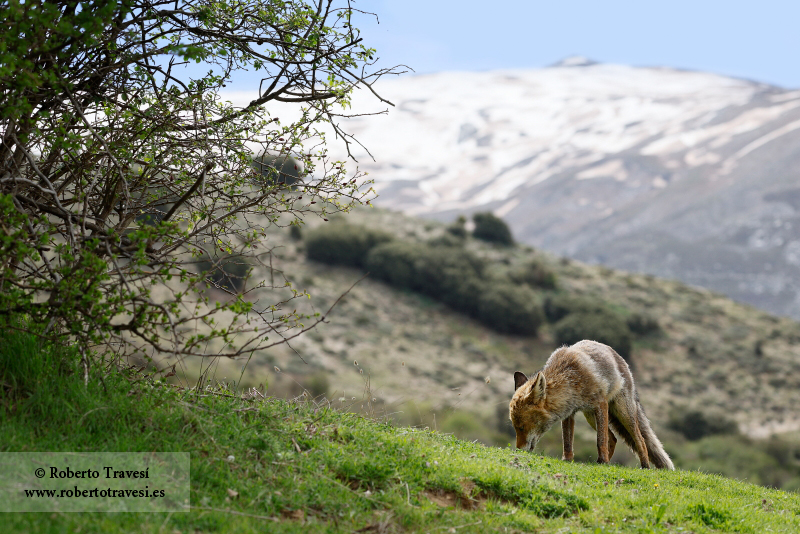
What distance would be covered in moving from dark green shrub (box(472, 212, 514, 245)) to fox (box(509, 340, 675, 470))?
160 feet

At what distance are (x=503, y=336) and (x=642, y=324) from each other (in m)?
11.7

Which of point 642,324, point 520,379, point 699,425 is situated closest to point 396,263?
point 642,324

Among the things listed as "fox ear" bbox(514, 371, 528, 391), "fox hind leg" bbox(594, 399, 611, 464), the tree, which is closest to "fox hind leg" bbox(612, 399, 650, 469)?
"fox hind leg" bbox(594, 399, 611, 464)

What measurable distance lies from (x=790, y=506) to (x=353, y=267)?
42890 millimetres

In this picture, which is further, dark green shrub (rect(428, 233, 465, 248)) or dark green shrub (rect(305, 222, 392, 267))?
dark green shrub (rect(428, 233, 465, 248))

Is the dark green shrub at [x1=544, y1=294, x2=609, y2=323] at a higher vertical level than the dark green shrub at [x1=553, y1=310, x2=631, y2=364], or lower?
higher

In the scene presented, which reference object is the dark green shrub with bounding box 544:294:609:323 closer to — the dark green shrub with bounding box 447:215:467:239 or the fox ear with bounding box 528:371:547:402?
the dark green shrub with bounding box 447:215:467:239

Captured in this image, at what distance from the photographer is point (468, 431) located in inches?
1134

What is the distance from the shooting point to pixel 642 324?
46.9 m

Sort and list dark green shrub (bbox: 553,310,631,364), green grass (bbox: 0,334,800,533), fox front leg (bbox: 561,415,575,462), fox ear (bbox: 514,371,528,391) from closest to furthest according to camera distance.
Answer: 1. green grass (bbox: 0,334,800,533)
2. fox front leg (bbox: 561,415,575,462)
3. fox ear (bbox: 514,371,528,391)
4. dark green shrub (bbox: 553,310,631,364)

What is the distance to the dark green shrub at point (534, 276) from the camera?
5038cm

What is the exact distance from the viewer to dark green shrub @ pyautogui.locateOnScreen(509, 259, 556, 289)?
5038cm

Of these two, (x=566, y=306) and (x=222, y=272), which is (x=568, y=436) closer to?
(x=222, y=272)

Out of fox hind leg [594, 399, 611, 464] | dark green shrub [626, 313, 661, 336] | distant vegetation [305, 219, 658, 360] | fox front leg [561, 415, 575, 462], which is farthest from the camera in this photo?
dark green shrub [626, 313, 661, 336]
